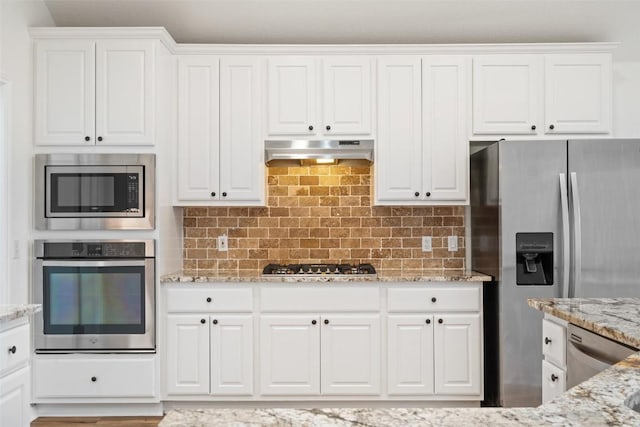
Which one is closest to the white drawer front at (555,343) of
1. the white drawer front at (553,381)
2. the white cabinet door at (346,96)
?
the white drawer front at (553,381)

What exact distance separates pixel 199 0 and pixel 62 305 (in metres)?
2.23

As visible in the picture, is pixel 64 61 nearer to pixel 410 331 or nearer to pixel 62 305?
pixel 62 305

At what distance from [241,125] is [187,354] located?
5.22 ft

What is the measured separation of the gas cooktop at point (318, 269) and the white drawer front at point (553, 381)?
4.89 feet

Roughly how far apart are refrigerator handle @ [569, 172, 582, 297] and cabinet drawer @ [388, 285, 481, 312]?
0.58 metres

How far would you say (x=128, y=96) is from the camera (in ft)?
10.8

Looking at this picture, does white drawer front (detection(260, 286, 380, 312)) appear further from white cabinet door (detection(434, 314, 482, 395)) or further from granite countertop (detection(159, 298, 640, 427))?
granite countertop (detection(159, 298, 640, 427))

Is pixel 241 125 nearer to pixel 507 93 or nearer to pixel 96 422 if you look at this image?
pixel 507 93

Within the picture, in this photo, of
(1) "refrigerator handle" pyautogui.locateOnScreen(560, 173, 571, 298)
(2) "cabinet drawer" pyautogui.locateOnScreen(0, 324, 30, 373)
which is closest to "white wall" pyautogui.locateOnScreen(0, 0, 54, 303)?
(2) "cabinet drawer" pyautogui.locateOnScreen(0, 324, 30, 373)

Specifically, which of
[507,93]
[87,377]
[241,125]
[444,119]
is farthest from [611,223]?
[87,377]

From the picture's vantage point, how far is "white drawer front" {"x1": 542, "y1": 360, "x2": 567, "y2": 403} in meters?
1.92

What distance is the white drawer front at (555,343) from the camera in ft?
6.30

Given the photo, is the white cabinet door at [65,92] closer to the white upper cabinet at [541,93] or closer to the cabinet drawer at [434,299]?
the cabinet drawer at [434,299]

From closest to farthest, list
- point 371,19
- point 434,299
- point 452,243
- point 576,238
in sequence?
point 576,238, point 434,299, point 371,19, point 452,243
